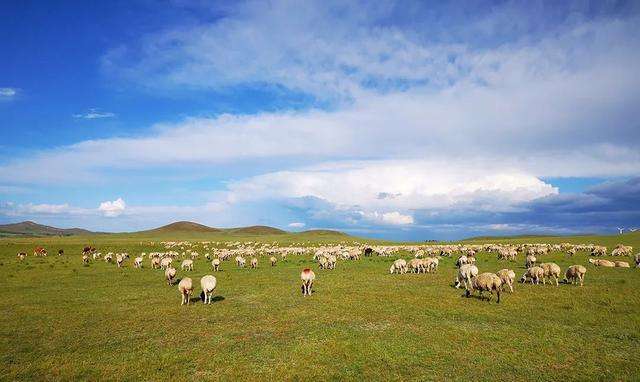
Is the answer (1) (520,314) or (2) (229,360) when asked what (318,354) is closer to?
(2) (229,360)

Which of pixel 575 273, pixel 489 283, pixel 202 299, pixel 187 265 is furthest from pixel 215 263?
pixel 575 273

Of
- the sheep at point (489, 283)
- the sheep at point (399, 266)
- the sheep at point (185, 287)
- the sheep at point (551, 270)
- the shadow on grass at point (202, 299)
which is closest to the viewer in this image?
the sheep at point (489, 283)

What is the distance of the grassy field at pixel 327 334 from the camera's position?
44.6 ft

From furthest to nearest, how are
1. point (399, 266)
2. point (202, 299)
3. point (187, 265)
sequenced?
point (187, 265) → point (399, 266) → point (202, 299)

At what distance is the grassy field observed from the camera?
1359 cm

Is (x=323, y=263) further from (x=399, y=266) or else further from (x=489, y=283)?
(x=489, y=283)

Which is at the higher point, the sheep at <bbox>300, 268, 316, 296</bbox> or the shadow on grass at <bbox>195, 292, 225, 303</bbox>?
the sheep at <bbox>300, 268, 316, 296</bbox>

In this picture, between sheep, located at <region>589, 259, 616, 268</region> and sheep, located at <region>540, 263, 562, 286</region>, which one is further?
sheep, located at <region>589, 259, 616, 268</region>

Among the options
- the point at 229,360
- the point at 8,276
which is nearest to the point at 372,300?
the point at 229,360

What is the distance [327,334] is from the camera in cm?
1759

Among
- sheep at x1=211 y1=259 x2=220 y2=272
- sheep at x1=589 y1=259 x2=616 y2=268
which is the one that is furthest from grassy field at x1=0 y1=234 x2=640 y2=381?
sheep at x1=211 y1=259 x2=220 y2=272

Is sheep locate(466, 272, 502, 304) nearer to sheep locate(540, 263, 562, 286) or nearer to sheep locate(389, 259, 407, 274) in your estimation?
sheep locate(540, 263, 562, 286)

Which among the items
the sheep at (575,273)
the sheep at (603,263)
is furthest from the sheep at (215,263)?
the sheep at (603,263)

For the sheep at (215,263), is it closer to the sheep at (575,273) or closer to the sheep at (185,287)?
the sheep at (185,287)
